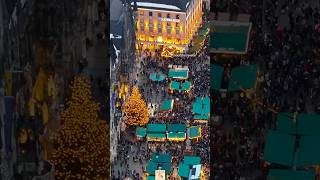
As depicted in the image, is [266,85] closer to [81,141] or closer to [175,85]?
[81,141]

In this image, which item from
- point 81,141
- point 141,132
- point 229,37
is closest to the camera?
point 229,37

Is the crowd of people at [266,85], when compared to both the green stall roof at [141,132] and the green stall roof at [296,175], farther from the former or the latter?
the green stall roof at [141,132]

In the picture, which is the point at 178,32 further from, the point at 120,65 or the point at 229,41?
the point at 229,41

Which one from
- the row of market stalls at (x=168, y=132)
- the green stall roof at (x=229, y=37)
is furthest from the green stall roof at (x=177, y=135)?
the green stall roof at (x=229, y=37)

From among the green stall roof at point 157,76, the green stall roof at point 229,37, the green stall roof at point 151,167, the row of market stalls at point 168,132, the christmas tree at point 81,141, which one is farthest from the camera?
the green stall roof at point 157,76

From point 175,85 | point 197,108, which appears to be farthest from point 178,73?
point 197,108
